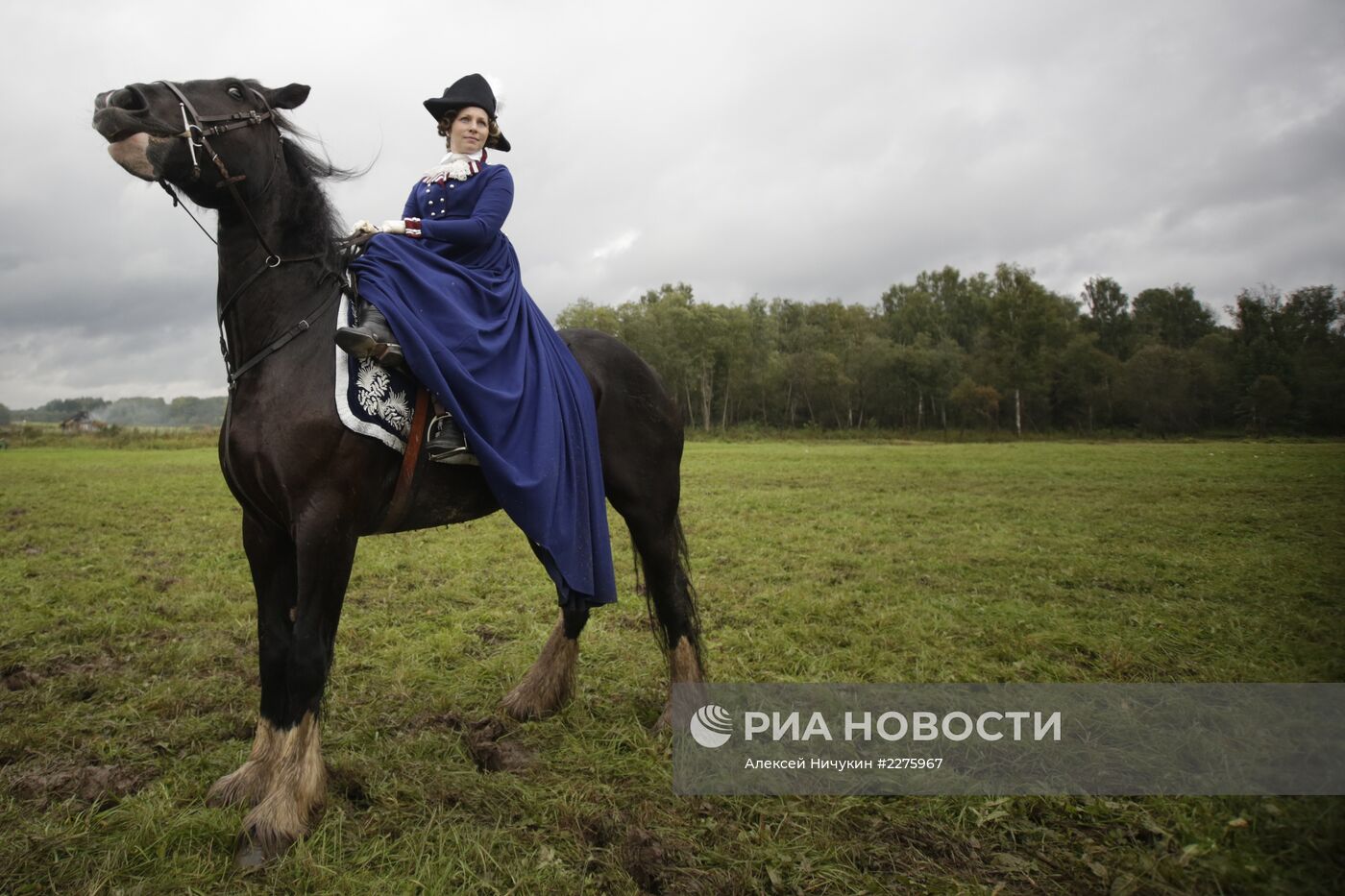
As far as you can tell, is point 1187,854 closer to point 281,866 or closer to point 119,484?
point 281,866

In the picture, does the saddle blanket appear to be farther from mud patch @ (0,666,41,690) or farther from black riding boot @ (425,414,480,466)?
mud patch @ (0,666,41,690)

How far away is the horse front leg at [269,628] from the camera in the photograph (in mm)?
3275

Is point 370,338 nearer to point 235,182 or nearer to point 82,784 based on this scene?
point 235,182

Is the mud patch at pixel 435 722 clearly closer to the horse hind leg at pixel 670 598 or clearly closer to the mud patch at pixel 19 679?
the horse hind leg at pixel 670 598

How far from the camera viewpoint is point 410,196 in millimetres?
3857

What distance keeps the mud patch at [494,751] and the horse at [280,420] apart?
2.70ft

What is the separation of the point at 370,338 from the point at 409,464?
2.14 ft

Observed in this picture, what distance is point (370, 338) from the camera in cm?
307

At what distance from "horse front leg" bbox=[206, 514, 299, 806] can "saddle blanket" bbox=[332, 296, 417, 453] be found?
2.61 feet

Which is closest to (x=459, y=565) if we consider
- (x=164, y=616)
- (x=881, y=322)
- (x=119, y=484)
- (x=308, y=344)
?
(x=164, y=616)

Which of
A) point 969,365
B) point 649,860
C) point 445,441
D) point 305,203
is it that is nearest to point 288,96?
point 305,203

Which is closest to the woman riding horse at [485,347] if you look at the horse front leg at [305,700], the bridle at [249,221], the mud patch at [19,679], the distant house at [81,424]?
the bridle at [249,221]

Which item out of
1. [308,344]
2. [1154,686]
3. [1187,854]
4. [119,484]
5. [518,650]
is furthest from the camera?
[119,484]

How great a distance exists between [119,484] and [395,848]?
794 inches
